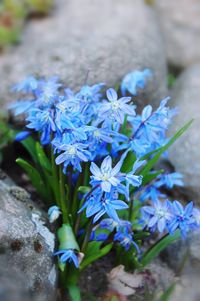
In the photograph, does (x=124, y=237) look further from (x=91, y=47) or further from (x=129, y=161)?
(x=91, y=47)

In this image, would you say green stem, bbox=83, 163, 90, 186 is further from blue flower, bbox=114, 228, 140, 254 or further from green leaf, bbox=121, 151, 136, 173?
blue flower, bbox=114, 228, 140, 254

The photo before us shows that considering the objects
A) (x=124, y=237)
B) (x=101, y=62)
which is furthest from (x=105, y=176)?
(x=101, y=62)

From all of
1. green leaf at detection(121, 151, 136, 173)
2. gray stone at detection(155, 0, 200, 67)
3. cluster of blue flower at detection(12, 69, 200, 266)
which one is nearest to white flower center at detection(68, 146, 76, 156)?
cluster of blue flower at detection(12, 69, 200, 266)

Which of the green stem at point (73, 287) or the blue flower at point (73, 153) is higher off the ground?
the blue flower at point (73, 153)

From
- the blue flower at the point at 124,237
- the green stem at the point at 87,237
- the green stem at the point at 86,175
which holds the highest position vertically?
the green stem at the point at 86,175

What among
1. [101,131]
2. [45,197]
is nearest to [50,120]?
[101,131]

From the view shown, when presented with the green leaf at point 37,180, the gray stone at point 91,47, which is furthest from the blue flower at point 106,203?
the gray stone at point 91,47

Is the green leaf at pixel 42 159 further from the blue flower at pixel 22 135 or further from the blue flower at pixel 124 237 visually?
the blue flower at pixel 124 237
